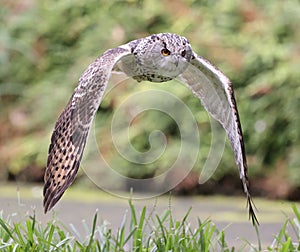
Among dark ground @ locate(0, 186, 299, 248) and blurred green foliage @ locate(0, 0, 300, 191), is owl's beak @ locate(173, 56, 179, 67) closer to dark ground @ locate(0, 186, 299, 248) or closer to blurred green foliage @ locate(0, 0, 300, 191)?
dark ground @ locate(0, 186, 299, 248)

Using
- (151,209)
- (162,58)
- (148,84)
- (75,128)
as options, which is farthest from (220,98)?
(148,84)

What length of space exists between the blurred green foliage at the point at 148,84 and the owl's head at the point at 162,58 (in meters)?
2.96

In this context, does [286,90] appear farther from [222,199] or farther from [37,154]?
[37,154]

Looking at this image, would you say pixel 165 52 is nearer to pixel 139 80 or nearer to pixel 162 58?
pixel 162 58

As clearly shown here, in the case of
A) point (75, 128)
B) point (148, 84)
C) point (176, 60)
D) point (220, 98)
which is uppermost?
point (148, 84)

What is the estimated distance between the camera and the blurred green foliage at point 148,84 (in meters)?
6.84

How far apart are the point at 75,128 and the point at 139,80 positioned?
50 cm

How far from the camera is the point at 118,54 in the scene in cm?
366

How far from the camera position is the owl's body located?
347 centimetres

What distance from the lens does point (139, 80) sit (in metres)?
3.90

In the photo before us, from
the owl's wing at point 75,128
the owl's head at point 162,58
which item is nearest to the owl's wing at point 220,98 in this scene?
the owl's head at point 162,58

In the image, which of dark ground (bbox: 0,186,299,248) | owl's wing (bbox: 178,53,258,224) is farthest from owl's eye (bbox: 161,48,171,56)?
dark ground (bbox: 0,186,299,248)

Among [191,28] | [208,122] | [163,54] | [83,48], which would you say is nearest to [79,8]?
[83,48]

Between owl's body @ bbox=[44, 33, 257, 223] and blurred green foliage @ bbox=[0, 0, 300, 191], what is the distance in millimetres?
2712
